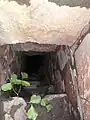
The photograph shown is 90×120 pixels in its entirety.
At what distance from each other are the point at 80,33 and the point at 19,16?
36 centimetres

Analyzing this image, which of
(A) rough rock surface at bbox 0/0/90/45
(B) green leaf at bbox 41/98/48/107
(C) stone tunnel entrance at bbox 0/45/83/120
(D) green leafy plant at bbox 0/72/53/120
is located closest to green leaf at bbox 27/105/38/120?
(D) green leafy plant at bbox 0/72/53/120

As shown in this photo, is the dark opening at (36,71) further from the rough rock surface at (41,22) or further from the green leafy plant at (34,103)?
the rough rock surface at (41,22)

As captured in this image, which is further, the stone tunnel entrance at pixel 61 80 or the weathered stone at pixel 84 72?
the stone tunnel entrance at pixel 61 80

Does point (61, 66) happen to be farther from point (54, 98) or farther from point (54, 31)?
point (54, 31)

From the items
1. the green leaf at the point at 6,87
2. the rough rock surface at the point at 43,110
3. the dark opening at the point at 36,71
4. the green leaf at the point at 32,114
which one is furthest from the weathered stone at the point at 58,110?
the dark opening at the point at 36,71

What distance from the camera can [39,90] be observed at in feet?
7.58

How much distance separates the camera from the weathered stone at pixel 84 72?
4.82ft

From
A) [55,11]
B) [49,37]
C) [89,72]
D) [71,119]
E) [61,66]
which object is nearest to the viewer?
[55,11]

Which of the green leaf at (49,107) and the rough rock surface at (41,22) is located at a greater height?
the rough rock surface at (41,22)

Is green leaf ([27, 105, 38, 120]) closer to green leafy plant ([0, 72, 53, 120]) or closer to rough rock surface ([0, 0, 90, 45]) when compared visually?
green leafy plant ([0, 72, 53, 120])

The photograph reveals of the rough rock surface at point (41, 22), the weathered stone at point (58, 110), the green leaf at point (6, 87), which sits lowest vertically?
the weathered stone at point (58, 110)

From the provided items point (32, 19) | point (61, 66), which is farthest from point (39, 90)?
point (32, 19)

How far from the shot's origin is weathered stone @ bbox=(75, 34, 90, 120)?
4.82ft

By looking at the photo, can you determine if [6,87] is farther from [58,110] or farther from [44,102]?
[58,110]
